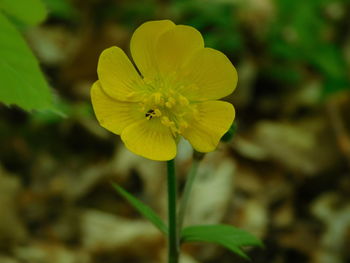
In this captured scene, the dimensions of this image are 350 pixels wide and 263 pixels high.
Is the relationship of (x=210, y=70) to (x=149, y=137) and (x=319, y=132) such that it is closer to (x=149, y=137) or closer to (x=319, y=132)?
(x=149, y=137)

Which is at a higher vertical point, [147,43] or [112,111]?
[147,43]

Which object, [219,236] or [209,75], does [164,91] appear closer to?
[209,75]

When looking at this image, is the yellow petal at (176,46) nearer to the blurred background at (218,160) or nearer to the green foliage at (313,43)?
the blurred background at (218,160)

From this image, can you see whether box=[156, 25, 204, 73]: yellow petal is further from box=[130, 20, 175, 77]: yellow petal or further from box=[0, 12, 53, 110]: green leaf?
box=[0, 12, 53, 110]: green leaf

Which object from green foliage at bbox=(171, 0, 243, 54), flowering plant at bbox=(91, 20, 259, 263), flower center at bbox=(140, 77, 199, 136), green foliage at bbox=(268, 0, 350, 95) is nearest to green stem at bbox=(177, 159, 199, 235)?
flowering plant at bbox=(91, 20, 259, 263)

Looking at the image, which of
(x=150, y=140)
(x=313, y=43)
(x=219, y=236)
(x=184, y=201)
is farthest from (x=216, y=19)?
(x=150, y=140)

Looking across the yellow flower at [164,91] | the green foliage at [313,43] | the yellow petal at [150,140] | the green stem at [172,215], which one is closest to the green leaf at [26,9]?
the yellow flower at [164,91]

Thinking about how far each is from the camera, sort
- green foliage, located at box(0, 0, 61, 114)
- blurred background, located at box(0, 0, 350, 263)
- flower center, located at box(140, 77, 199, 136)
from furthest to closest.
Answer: blurred background, located at box(0, 0, 350, 263) → flower center, located at box(140, 77, 199, 136) → green foliage, located at box(0, 0, 61, 114)

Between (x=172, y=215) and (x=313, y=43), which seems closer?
(x=172, y=215)
